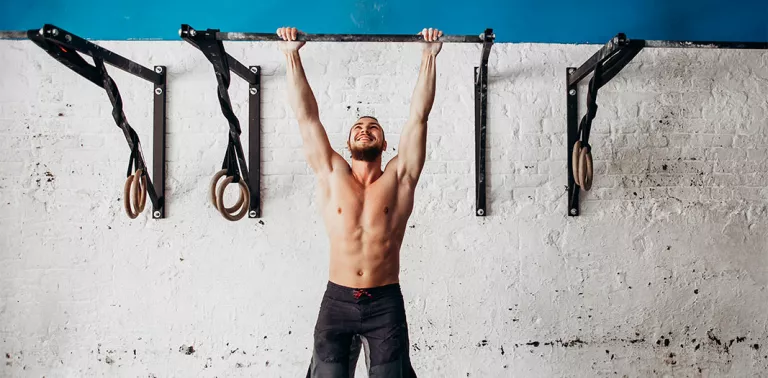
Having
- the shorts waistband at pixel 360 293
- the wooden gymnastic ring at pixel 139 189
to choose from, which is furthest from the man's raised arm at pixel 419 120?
the wooden gymnastic ring at pixel 139 189

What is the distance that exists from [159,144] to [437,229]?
1.48 m

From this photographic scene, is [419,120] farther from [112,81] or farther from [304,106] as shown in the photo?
[112,81]

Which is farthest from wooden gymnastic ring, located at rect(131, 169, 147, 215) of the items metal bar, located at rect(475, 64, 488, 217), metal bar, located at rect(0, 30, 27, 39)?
metal bar, located at rect(475, 64, 488, 217)

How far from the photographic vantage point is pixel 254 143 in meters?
2.47

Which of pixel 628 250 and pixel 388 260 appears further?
pixel 628 250

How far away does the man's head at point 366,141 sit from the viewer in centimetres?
203

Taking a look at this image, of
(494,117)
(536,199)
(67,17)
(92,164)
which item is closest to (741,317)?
(536,199)

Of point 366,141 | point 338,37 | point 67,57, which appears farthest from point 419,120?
point 67,57

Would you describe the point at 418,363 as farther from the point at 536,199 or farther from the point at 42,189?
the point at 42,189

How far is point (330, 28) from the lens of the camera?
2.53 metres

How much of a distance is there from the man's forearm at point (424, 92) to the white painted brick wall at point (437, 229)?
1.78 ft

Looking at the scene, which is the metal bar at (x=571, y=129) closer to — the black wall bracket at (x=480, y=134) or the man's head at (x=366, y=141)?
the black wall bracket at (x=480, y=134)

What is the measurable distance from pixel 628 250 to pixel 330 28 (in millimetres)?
1939

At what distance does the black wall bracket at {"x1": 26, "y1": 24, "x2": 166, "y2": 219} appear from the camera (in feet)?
5.95
